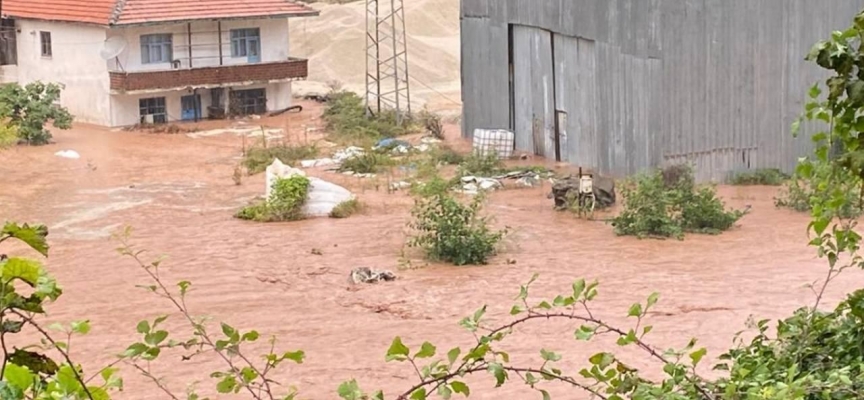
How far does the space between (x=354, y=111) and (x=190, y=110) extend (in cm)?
458

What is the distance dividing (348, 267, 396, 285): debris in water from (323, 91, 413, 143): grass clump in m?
13.3

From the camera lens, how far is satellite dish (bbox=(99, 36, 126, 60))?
3434cm

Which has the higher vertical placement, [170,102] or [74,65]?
[74,65]

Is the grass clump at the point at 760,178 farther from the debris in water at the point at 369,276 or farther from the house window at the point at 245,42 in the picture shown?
the house window at the point at 245,42

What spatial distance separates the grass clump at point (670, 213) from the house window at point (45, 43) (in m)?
20.6

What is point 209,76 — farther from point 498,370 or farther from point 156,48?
point 498,370

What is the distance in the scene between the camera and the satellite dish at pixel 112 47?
34.3 meters

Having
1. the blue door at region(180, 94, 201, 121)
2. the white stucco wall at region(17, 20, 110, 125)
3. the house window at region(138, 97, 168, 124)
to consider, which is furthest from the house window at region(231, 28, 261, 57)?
the white stucco wall at region(17, 20, 110, 125)

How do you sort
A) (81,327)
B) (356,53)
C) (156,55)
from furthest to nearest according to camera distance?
(356,53) < (156,55) < (81,327)

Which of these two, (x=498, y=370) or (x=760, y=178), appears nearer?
(x=498, y=370)

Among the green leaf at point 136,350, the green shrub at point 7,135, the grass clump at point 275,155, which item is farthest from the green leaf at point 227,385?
the green shrub at point 7,135

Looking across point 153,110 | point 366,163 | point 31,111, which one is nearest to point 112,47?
point 153,110

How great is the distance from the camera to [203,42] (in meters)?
35.9

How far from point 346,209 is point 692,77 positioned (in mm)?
6616
